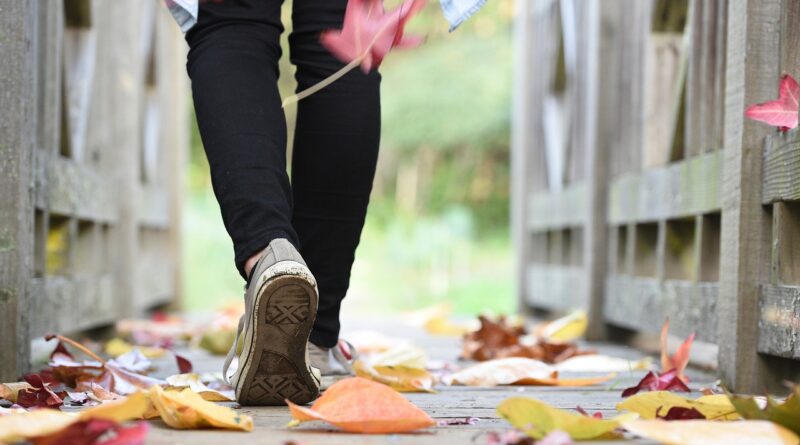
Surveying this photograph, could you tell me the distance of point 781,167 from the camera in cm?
147

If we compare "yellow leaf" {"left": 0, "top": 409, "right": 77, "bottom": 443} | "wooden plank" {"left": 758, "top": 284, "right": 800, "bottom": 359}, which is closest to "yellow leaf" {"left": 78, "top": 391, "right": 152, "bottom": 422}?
"yellow leaf" {"left": 0, "top": 409, "right": 77, "bottom": 443}

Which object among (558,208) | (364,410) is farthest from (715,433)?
(558,208)

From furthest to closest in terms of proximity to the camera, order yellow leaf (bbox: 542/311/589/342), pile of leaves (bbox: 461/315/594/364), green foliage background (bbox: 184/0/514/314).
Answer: green foliage background (bbox: 184/0/514/314), yellow leaf (bbox: 542/311/589/342), pile of leaves (bbox: 461/315/594/364)

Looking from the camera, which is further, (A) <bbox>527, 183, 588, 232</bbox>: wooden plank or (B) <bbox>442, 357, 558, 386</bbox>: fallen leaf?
(A) <bbox>527, 183, 588, 232</bbox>: wooden plank

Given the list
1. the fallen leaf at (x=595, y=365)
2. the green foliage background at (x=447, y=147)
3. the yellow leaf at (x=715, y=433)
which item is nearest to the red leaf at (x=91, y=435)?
the yellow leaf at (x=715, y=433)

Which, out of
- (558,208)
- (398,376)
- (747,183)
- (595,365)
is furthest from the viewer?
(558,208)

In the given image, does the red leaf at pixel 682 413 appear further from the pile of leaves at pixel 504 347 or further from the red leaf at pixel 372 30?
the pile of leaves at pixel 504 347

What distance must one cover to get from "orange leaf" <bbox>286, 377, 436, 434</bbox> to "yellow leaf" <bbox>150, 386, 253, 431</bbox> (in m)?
0.07

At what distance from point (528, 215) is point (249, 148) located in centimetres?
288

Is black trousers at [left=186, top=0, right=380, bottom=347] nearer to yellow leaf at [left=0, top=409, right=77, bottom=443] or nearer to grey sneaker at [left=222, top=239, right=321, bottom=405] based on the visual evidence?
grey sneaker at [left=222, top=239, right=321, bottom=405]

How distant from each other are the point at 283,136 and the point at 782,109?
69 cm

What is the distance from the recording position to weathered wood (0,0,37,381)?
1492 millimetres

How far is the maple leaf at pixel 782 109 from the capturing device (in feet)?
4.41

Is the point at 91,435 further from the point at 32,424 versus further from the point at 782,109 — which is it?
the point at 782,109
